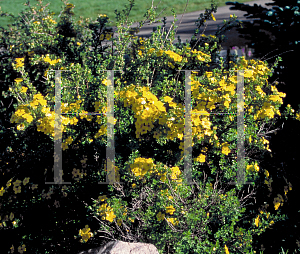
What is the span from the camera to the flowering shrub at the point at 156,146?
220 centimetres

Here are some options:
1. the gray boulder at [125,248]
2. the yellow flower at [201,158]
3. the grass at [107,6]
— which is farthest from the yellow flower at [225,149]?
the grass at [107,6]

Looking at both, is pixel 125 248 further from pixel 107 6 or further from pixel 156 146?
pixel 107 6

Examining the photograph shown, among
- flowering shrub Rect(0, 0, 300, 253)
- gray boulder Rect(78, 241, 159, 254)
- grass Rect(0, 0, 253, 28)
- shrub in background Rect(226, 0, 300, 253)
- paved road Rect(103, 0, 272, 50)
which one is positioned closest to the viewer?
gray boulder Rect(78, 241, 159, 254)

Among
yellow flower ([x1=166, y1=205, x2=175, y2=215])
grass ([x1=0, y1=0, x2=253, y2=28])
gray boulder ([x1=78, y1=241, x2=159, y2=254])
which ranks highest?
grass ([x1=0, y1=0, x2=253, y2=28])

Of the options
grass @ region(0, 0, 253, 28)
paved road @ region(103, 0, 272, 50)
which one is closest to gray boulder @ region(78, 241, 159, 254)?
paved road @ region(103, 0, 272, 50)

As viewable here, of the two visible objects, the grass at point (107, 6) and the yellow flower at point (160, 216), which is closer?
the yellow flower at point (160, 216)

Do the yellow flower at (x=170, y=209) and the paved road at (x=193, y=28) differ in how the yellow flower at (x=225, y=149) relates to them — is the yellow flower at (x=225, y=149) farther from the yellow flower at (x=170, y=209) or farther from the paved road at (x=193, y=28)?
the paved road at (x=193, y=28)

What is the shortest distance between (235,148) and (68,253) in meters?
1.67

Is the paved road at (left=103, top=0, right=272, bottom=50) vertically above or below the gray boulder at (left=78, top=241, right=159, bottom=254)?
above

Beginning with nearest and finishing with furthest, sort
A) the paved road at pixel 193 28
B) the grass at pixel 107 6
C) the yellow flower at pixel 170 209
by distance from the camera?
the yellow flower at pixel 170 209
the paved road at pixel 193 28
the grass at pixel 107 6

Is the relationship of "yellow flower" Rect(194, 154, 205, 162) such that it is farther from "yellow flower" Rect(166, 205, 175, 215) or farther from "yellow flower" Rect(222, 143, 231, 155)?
"yellow flower" Rect(166, 205, 175, 215)

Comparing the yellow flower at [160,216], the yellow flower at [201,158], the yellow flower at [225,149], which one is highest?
the yellow flower at [225,149]

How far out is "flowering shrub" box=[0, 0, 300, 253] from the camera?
220 centimetres

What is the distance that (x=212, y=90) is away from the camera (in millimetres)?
2318
